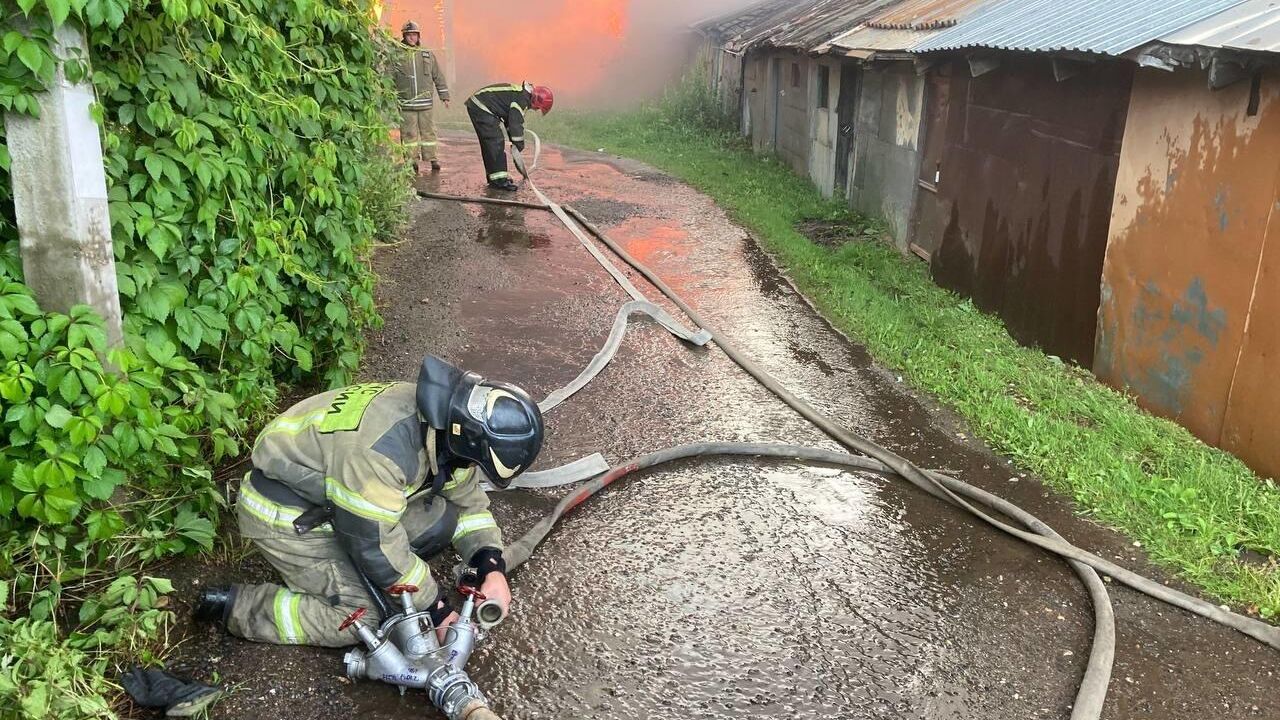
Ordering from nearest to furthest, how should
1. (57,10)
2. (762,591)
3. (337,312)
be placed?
(57,10) → (762,591) → (337,312)

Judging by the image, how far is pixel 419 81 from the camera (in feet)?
46.5

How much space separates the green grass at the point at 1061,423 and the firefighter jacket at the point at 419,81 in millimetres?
5293

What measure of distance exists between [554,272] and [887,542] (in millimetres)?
5187

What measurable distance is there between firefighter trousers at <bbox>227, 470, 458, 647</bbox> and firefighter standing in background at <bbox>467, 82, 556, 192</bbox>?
944 cm

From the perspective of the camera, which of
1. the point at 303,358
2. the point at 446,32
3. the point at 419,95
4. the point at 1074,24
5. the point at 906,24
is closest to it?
the point at 303,358

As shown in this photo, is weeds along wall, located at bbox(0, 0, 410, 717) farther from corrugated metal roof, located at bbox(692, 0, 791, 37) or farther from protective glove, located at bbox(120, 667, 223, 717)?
corrugated metal roof, located at bbox(692, 0, 791, 37)

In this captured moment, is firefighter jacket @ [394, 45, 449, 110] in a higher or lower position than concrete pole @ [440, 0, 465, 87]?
lower

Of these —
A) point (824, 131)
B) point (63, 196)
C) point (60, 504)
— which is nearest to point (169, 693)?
point (60, 504)

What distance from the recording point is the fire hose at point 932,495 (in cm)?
376

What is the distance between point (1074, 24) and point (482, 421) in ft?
19.1

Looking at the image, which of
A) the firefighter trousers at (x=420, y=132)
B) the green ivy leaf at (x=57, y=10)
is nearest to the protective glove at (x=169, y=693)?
the green ivy leaf at (x=57, y=10)

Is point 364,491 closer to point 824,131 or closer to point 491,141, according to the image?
A: point 491,141

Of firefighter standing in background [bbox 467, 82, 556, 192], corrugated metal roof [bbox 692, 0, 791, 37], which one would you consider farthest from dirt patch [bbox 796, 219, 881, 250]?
corrugated metal roof [bbox 692, 0, 791, 37]

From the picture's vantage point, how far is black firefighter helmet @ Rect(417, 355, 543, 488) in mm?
3277
